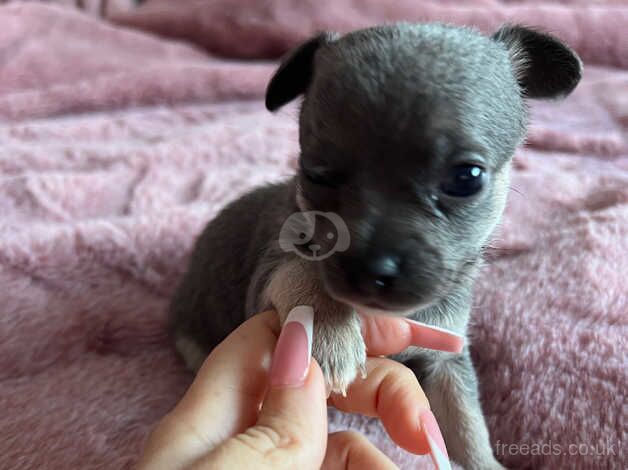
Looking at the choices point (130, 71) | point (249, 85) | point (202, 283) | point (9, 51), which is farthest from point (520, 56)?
point (9, 51)

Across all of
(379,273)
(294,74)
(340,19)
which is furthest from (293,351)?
(340,19)

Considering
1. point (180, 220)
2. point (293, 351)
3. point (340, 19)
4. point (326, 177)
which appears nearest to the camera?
point (293, 351)

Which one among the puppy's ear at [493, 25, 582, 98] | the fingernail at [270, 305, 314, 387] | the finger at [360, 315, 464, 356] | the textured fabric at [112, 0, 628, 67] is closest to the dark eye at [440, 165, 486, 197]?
the finger at [360, 315, 464, 356]

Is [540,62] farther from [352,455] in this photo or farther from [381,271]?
[352,455]

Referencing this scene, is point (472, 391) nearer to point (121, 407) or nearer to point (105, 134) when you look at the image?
point (121, 407)

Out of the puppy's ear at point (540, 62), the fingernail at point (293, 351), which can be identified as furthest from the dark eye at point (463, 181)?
the puppy's ear at point (540, 62)

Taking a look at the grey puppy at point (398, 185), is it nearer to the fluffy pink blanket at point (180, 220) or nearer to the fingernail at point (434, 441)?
the fingernail at point (434, 441)
